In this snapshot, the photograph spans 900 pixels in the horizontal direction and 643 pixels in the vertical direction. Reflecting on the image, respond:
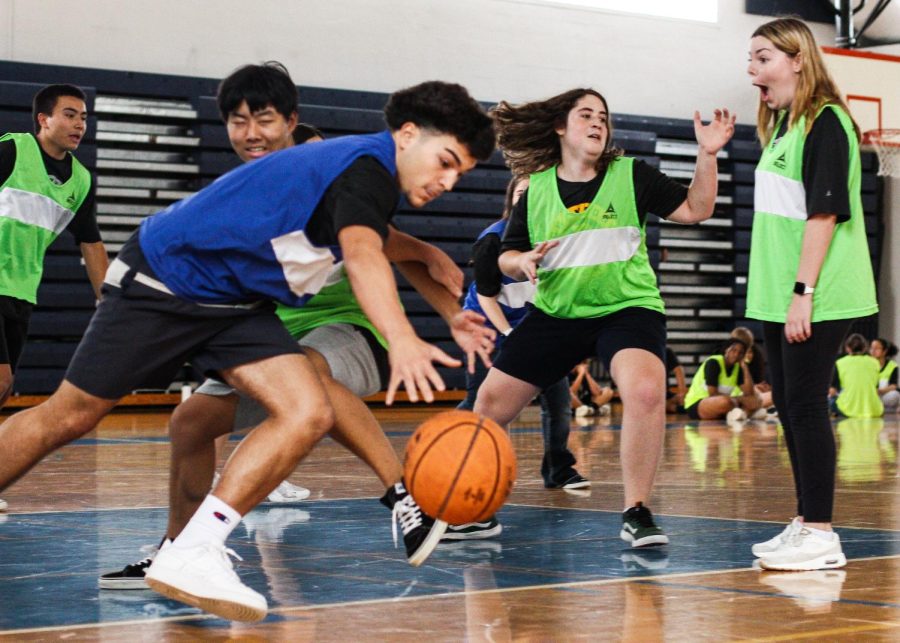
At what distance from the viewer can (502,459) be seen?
351 cm

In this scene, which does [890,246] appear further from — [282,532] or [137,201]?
[282,532]

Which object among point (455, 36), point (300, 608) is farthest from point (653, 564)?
point (455, 36)

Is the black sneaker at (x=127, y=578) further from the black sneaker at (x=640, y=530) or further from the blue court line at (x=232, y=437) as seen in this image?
the blue court line at (x=232, y=437)

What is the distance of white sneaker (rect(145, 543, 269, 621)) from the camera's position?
10.3 ft

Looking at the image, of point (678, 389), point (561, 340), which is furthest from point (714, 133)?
point (678, 389)

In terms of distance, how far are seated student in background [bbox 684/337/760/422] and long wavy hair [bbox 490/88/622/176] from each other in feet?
32.0

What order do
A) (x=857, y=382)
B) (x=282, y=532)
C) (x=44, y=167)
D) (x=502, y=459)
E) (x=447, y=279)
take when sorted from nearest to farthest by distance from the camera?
(x=502, y=459)
(x=447, y=279)
(x=282, y=532)
(x=44, y=167)
(x=857, y=382)

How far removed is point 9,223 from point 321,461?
290 centimetres

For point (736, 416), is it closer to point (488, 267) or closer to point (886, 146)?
point (886, 146)

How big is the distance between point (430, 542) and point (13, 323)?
4.39 m

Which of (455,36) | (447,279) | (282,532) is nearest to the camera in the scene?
(447,279)

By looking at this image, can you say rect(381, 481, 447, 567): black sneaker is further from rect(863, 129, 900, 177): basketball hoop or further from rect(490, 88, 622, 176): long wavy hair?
rect(863, 129, 900, 177): basketball hoop

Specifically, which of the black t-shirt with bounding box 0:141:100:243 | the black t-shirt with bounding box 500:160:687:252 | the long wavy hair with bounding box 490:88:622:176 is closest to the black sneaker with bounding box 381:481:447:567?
the black t-shirt with bounding box 500:160:687:252

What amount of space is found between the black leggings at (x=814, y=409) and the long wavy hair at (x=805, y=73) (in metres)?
0.72
